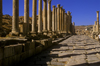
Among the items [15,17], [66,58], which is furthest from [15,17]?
[66,58]

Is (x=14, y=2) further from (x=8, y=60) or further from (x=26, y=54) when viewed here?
(x=8, y=60)

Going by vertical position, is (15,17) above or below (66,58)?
above

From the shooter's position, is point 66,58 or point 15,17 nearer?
point 66,58

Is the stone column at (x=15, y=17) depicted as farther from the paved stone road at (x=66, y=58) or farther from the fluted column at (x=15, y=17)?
the paved stone road at (x=66, y=58)

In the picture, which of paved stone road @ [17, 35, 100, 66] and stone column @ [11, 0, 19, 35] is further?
stone column @ [11, 0, 19, 35]

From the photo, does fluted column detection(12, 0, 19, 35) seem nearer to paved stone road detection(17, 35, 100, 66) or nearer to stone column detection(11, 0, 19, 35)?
stone column detection(11, 0, 19, 35)

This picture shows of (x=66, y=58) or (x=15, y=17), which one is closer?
(x=66, y=58)

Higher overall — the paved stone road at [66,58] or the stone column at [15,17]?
the stone column at [15,17]

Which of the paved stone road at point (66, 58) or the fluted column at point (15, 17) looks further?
the fluted column at point (15, 17)

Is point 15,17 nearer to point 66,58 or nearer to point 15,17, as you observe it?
point 15,17

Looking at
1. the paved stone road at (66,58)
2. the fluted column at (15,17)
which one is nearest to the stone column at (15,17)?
the fluted column at (15,17)

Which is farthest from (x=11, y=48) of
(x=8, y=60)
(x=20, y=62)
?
(x=20, y=62)

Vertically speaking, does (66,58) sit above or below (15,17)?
below

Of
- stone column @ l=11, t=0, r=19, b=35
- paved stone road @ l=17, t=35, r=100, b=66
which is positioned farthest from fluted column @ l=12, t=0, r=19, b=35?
paved stone road @ l=17, t=35, r=100, b=66
